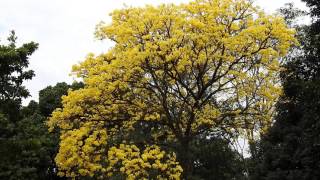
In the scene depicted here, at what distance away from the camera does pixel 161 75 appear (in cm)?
1972

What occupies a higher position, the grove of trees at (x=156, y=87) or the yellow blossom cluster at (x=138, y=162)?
the grove of trees at (x=156, y=87)

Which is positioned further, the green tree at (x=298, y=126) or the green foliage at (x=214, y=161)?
the green foliage at (x=214, y=161)

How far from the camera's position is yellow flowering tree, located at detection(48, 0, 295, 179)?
1784 centimetres

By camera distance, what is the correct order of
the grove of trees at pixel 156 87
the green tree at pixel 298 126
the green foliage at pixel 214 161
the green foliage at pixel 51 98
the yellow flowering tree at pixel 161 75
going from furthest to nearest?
the green foliage at pixel 51 98, the green foliage at pixel 214 161, the yellow flowering tree at pixel 161 75, the grove of trees at pixel 156 87, the green tree at pixel 298 126

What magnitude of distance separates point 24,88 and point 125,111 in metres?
5.21

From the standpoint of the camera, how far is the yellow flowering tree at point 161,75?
17844 millimetres

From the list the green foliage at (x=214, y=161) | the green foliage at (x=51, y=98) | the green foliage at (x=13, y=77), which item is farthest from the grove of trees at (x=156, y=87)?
the green foliage at (x=51, y=98)

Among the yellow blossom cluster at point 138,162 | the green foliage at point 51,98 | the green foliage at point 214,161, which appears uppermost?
the green foliage at point 51,98

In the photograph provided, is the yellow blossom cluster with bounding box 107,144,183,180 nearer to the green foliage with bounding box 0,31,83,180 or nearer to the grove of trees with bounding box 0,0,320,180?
the grove of trees with bounding box 0,0,320,180

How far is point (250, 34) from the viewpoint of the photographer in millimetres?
17891

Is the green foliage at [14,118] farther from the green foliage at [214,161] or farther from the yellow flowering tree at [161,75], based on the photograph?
the green foliage at [214,161]

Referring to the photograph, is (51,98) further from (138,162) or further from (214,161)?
(138,162)

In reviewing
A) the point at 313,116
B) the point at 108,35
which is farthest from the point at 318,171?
the point at 108,35

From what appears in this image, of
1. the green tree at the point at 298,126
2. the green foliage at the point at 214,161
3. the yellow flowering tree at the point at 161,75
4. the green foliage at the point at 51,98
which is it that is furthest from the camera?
the green foliage at the point at 51,98
